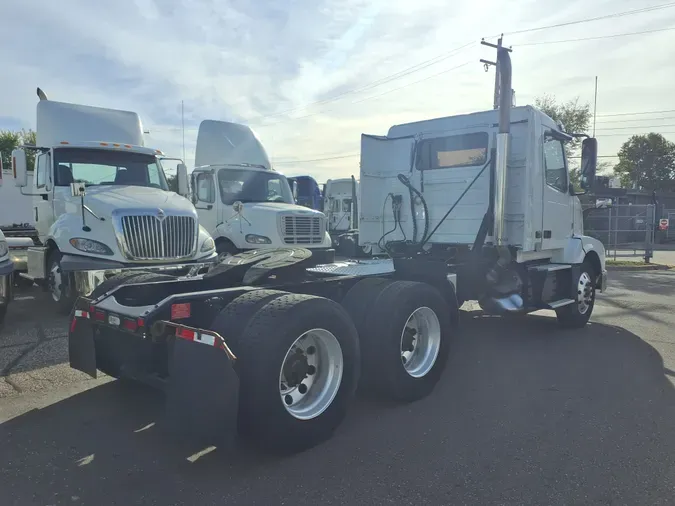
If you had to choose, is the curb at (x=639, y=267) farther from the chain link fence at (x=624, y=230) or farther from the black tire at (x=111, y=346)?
the black tire at (x=111, y=346)

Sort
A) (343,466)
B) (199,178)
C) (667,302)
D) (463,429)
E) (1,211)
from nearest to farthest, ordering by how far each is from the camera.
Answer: (343,466)
(463,429)
(667,302)
(199,178)
(1,211)

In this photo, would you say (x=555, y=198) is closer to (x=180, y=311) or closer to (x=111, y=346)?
(x=180, y=311)

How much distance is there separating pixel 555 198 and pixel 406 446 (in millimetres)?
5091

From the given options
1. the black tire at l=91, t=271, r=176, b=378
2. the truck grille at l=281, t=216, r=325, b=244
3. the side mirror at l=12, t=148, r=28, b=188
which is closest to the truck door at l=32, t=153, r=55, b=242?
the side mirror at l=12, t=148, r=28, b=188

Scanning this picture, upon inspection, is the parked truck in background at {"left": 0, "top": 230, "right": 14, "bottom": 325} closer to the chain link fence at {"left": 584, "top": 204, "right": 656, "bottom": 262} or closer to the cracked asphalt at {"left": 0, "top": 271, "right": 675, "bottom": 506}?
the cracked asphalt at {"left": 0, "top": 271, "right": 675, "bottom": 506}

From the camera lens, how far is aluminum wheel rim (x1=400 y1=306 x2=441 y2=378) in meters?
5.00

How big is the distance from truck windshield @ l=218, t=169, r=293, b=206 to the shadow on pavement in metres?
7.61

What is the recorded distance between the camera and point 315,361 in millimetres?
4090

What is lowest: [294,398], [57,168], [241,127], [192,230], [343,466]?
[343,466]

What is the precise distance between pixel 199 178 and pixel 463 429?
33.1 ft

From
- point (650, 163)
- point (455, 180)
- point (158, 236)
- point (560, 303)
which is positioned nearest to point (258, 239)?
point (158, 236)

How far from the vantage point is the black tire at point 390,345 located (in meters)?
4.55

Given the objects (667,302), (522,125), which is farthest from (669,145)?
(522,125)

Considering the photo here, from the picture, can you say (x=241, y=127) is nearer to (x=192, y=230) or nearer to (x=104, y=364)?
(x=192, y=230)
